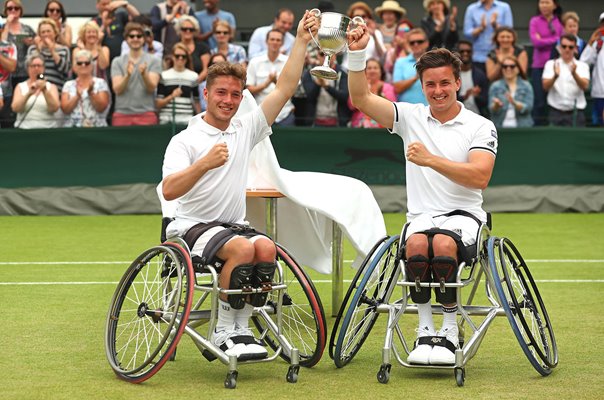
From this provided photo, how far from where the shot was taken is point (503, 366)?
21.4ft

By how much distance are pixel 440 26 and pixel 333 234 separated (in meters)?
8.38

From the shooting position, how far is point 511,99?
50.0 feet

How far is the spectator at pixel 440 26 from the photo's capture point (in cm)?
1577

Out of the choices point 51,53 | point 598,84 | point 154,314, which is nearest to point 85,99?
point 51,53

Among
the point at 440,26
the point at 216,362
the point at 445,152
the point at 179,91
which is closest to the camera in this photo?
the point at 445,152

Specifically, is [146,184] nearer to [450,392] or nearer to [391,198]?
[391,198]

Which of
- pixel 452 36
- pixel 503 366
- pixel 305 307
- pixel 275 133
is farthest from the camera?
pixel 452 36

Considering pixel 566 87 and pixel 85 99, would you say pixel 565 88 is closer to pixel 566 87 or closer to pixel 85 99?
pixel 566 87

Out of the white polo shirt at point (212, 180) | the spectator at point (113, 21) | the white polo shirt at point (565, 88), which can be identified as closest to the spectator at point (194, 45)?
the spectator at point (113, 21)

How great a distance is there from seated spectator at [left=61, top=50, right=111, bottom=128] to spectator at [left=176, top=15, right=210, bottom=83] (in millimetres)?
1163

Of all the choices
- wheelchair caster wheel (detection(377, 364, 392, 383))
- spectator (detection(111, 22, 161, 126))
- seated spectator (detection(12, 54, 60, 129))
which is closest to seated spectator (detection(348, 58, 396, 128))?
spectator (detection(111, 22, 161, 126))

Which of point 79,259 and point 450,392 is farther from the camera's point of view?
point 79,259

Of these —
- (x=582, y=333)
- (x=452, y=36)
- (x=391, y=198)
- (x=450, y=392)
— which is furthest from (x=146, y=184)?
(x=450, y=392)

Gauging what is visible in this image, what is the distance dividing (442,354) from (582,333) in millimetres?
1735
